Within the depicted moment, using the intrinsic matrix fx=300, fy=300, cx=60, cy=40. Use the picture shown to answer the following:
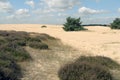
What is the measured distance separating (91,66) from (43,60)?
5044 millimetres

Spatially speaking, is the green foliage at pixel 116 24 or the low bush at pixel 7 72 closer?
the low bush at pixel 7 72

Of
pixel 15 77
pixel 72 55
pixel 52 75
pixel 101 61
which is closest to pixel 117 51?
pixel 72 55

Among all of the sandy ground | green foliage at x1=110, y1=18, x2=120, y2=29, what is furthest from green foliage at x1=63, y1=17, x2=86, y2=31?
the sandy ground

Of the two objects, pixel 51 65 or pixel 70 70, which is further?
pixel 51 65

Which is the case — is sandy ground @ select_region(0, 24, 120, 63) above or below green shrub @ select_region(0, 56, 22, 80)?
below

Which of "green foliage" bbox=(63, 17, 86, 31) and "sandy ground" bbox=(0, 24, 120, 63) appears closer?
"sandy ground" bbox=(0, 24, 120, 63)

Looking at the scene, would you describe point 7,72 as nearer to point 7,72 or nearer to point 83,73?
point 7,72

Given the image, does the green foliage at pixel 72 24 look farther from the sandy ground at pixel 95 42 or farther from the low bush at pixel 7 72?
the low bush at pixel 7 72

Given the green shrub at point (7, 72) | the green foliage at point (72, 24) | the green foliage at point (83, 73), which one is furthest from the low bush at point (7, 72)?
the green foliage at point (72, 24)

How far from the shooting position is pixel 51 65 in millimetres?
14422

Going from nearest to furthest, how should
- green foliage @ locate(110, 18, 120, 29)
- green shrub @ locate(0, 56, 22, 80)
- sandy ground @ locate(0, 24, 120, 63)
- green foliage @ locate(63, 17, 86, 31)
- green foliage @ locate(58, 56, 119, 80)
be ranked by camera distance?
green shrub @ locate(0, 56, 22, 80)
green foliage @ locate(58, 56, 119, 80)
sandy ground @ locate(0, 24, 120, 63)
green foliage @ locate(63, 17, 86, 31)
green foliage @ locate(110, 18, 120, 29)

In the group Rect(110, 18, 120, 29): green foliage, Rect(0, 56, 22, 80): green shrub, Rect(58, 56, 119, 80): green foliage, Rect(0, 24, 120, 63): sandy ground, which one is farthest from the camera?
Rect(110, 18, 120, 29): green foliage

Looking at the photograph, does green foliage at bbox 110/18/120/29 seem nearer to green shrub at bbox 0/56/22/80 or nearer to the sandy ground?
the sandy ground

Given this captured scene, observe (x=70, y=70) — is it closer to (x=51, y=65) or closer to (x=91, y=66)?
(x=91, y=66)
